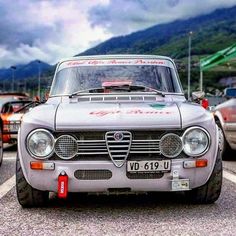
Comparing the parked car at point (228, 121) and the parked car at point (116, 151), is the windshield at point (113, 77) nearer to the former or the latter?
the parked car at point (116, 151)

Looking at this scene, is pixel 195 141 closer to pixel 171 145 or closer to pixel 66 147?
pixel 171 145

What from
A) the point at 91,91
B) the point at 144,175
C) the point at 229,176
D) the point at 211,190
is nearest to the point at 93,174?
the point at 144,175

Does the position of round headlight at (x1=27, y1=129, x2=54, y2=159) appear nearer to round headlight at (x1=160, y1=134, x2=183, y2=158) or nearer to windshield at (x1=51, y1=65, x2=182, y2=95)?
round headlight at (x1=160, y1=134, x2=183, y2=158)

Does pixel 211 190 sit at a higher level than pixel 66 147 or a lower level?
lower

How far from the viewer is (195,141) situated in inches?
197

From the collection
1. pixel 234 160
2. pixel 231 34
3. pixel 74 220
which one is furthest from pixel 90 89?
pixel 231 34

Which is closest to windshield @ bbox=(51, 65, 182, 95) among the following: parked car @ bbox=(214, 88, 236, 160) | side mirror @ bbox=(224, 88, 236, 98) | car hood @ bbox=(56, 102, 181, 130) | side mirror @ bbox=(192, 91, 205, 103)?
side mirror @ bbox=(192, 91, 205, 103)

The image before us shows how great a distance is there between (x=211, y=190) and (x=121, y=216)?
0.93 m

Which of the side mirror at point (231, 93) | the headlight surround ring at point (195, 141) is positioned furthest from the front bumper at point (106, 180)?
the side mirror at point (231, 93)

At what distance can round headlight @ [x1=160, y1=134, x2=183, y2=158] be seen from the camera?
194 inches

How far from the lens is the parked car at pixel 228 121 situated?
963 centimetres

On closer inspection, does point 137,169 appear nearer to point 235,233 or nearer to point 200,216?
point 200,216

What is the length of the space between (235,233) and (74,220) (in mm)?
1378

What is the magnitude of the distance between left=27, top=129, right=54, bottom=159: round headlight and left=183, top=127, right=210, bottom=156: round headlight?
1186 mm
